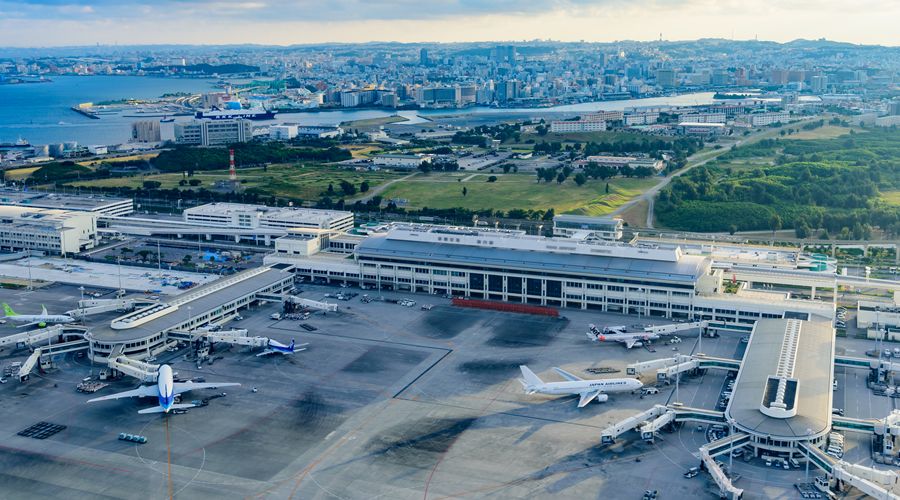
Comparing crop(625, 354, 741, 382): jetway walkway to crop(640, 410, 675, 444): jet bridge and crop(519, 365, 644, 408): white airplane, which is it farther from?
crop(640, 410, 675, 444): jet bridge

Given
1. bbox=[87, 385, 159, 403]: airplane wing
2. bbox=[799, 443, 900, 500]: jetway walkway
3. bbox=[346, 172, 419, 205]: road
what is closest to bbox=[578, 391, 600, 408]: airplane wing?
bbox=[799, 443, 900, 500]: jetway walkway

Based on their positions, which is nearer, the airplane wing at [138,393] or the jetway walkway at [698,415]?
the jetway walkway at [698,415]

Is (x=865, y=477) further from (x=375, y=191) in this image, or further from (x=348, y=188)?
(x=375, y=191)

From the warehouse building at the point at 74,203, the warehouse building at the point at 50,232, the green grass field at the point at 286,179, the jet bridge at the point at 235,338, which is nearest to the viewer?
the jet bridge at the point at 235,338

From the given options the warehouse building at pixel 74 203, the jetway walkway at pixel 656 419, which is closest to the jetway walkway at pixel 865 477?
the jetway walkway at pixel 656 419

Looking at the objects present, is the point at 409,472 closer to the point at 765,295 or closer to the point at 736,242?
the point at 765,295

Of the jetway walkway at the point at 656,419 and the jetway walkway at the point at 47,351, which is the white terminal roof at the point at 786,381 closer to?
the jetway walkway at the point at 656,419

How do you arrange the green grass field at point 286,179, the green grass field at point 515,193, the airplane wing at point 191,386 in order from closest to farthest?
the airplane wing at point 191,386, the green grass field at point 515,193, the green grass field at point 286,179
